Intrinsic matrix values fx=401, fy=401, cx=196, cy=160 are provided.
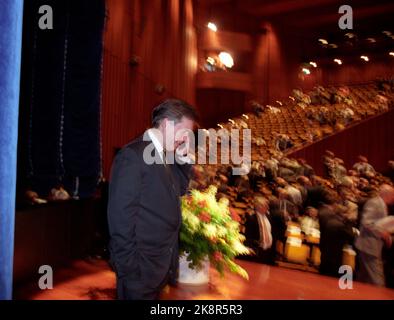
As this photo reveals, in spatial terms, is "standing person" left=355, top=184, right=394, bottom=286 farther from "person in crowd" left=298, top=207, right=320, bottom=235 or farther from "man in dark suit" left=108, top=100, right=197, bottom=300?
"man in dark suit" left=108, top=100, right=197, bottom=300

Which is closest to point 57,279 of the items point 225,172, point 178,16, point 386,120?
point 225,172

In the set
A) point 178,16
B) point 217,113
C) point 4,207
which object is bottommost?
point 4,207

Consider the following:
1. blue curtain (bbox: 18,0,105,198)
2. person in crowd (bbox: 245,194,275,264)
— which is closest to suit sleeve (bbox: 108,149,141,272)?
blue curtain (bbox: 18,0,105,198)

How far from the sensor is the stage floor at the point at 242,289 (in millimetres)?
1925

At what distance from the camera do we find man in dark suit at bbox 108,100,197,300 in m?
1.26

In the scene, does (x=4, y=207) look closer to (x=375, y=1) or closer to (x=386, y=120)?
(x=386, y=120)

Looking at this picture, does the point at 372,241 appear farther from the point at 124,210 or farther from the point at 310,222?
the point at 124,210

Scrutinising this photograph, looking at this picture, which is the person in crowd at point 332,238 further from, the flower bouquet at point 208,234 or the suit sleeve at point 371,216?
the flower bouquet at point 208,234

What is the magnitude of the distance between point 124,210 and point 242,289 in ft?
3.43

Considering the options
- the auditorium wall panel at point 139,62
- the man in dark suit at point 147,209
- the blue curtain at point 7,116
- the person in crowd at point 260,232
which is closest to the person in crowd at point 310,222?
the person in crowd at point 260,232

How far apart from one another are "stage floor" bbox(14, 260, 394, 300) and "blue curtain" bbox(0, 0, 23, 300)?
82 centimetres
